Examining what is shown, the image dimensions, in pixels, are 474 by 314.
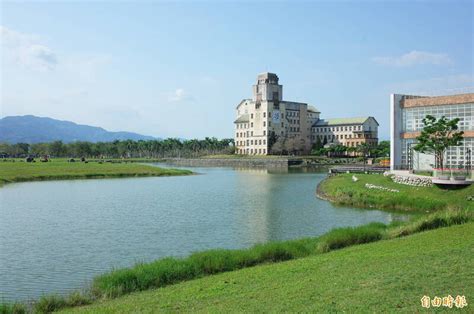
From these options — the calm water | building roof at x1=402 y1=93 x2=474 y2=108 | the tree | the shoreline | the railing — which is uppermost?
building roof at x1=402 y1=93 x2=474 y2=108

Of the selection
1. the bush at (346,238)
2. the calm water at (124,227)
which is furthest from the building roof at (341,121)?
the bush at (346,238)

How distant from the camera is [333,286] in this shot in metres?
9.88

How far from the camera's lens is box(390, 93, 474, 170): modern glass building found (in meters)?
44.3

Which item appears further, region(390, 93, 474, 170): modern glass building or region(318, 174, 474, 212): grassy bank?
region(390, 93, 474, 170): modern glass building

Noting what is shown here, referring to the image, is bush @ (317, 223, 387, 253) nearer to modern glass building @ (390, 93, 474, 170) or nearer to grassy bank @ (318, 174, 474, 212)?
grassy bank @ (318, 174, 474, 212)

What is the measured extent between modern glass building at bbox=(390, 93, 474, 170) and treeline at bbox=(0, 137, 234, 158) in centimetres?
9821

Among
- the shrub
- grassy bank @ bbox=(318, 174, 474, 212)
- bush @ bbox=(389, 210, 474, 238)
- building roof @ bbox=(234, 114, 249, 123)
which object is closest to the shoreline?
grassy bank @ bbox=(318, 174, 474, 212)

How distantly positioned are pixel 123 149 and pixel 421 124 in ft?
412

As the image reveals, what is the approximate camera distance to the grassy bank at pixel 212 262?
12044 millimetres

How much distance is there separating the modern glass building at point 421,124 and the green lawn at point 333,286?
107ft

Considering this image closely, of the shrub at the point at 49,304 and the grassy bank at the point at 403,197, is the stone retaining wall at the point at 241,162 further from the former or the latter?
the shrub at the point at 49,304

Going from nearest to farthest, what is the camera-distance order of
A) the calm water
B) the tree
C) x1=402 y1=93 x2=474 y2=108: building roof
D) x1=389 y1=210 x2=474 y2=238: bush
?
the calm water < x1=389 y1=210 x2=474 y2=238: bush < the tree < x1=402 y1=93 x2=474 y2=108: building roof

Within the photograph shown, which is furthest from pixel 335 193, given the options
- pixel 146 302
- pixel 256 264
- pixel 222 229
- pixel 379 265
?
pixel 146 302

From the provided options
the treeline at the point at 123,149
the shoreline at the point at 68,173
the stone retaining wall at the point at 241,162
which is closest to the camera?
the shoreline at the point at 68,173
